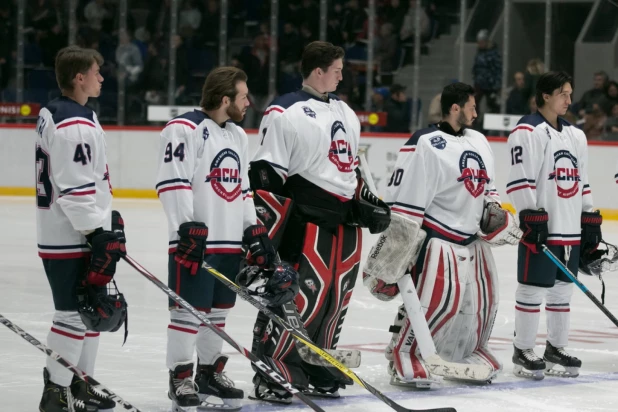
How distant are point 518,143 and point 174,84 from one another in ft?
31.9

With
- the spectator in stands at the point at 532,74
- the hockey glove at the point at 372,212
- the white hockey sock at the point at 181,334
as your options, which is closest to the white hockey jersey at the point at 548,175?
the hockey glove at the point at 372,212

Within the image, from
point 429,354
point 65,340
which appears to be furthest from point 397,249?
point 65,340

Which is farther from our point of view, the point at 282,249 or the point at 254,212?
the point at 282,249

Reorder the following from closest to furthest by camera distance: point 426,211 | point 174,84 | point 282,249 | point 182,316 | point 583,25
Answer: point 182,316 → point 282,249 → point 426,211 → point 583,25 → point 174,84

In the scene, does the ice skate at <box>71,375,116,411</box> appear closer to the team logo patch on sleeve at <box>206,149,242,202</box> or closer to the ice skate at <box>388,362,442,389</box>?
the team logo patch on sleeve at <box>206,149,242,202</box>

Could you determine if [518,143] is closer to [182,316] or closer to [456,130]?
[456,130]

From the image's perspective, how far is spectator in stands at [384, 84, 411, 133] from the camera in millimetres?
13852

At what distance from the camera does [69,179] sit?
4.02 meters

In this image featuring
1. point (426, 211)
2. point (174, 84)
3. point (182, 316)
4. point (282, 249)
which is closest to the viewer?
point (182, 316)

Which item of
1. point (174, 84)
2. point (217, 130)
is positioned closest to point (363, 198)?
point (217, 130)

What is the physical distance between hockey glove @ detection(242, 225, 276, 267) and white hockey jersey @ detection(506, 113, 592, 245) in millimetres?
1446

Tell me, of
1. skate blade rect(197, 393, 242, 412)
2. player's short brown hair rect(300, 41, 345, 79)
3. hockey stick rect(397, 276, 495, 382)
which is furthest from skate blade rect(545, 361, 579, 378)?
player's short brown hair rect(300, 41, 345, 79)

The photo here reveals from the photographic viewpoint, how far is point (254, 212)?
4496mm

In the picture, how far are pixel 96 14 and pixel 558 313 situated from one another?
10641mm
